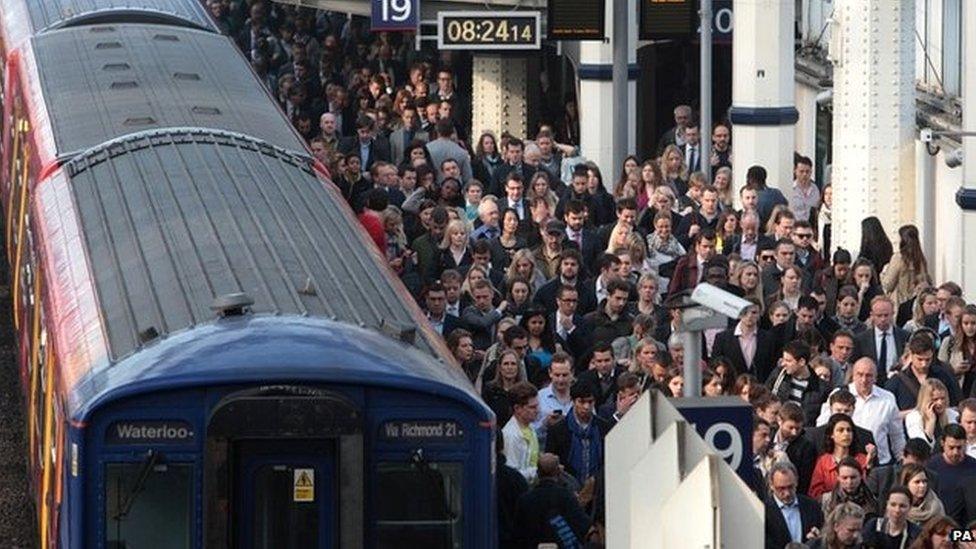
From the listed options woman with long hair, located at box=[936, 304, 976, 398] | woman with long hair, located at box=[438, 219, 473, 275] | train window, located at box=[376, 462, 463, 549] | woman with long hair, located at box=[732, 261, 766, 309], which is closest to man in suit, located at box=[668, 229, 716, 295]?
woman with long hair, located at box=[732, 261, 766, 309]

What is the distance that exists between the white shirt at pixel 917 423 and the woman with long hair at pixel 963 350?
1252mm

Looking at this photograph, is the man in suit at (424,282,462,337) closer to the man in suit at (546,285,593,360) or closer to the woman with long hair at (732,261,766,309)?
the man in suit at (546,285,593,360)

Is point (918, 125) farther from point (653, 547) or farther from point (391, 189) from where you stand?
point (653, 547)

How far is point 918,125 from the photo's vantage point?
2686 cm

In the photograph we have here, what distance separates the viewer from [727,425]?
500 inches

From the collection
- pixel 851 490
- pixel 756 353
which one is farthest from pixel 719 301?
pixel 756 353

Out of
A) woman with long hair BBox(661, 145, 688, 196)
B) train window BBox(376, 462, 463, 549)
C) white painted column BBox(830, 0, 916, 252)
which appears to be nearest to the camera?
train window BBox(376, 462, 463, 549)

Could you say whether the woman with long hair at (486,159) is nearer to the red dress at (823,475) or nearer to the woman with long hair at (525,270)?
the woman with long hair at (525,270)

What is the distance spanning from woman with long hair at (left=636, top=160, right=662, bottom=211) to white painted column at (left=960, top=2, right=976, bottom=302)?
305cm

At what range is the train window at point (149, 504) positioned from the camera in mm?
13484

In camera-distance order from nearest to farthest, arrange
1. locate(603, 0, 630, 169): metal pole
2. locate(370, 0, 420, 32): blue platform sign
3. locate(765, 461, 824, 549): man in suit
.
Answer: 1. locate(765, 461, 824, 549): man in suit
2. locate(603, 0, 630, 169): metal pole
3. locate(370, 0, 420, 32): blue platform sign

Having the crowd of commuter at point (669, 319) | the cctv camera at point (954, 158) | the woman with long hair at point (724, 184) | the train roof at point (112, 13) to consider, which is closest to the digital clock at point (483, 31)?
the crowd of commuter at point (669, 319)

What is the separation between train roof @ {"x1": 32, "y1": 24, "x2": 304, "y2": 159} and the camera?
18.8 metres

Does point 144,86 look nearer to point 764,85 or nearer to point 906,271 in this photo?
point 906,271
